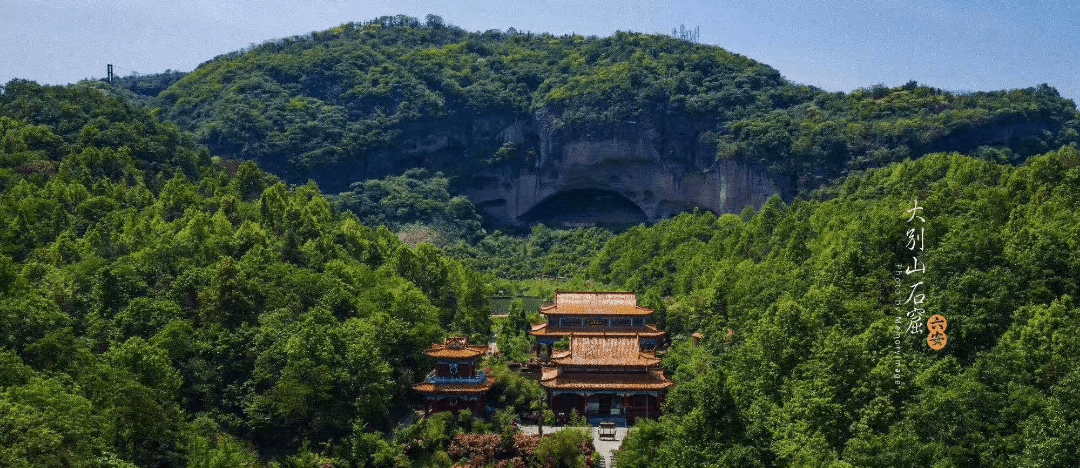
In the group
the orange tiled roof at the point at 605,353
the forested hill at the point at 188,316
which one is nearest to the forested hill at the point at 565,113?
the forested hill at the point at 188,316

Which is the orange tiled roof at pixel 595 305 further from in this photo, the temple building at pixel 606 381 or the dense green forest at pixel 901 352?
the temple building at pixel 606 381

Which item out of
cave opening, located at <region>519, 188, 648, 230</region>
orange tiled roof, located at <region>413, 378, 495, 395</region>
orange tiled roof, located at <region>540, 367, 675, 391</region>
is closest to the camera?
orange tiled roof, located at <region>413, 378, 495, 395</region>

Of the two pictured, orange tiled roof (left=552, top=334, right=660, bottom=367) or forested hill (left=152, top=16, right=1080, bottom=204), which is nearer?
orange tiled roof (left=552, top=334, right=660, bottom=367)

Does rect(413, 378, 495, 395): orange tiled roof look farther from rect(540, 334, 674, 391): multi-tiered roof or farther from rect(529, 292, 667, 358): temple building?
rect(529, 292, 667, 358): temple building

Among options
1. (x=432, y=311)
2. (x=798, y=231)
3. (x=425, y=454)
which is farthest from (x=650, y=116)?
(x=425, y=454)

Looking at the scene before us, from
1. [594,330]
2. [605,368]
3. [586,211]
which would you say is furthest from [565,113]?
[605,368]

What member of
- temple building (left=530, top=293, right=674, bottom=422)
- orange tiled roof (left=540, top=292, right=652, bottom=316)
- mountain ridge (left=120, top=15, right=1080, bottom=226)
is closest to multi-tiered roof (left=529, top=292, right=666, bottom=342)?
orange tiled roof (left=540, top=292, right=652, bottom=316)

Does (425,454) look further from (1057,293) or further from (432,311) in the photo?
(1057,293)
